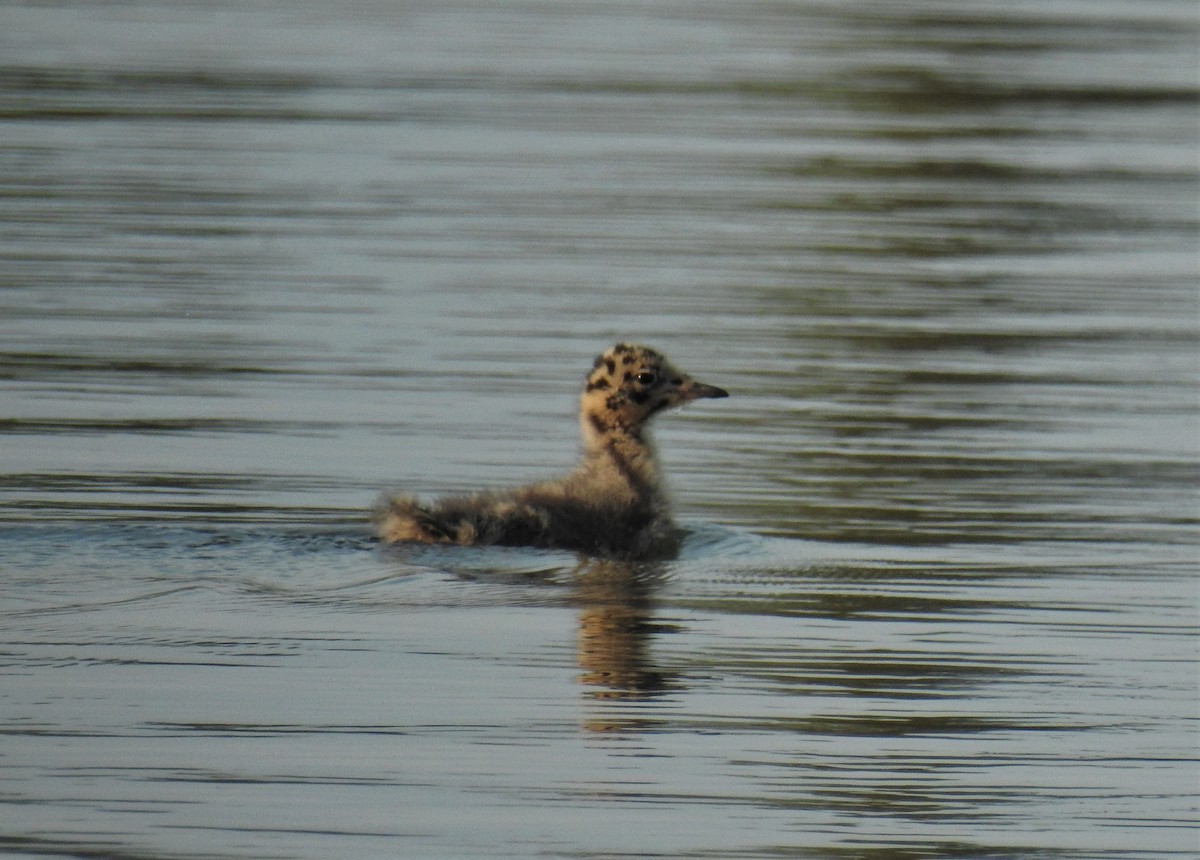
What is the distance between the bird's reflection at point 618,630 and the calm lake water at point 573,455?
0.03 meters

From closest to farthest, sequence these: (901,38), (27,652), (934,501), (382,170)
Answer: (27,652), (934,501), (382,170), (901,38)

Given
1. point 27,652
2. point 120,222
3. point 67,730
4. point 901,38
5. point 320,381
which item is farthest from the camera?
point 901,38

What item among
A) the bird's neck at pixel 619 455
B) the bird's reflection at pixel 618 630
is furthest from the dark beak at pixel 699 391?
the bird's reflection at pixel 618 630

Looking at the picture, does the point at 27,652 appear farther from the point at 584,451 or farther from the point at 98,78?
the point at 98,78

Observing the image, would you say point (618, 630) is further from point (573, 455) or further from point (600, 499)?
point (573, 455)

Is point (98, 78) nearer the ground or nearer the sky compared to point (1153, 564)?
nearer the sky

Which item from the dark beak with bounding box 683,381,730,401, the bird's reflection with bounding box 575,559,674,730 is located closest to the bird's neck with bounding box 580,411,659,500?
the dark beak with bounding box 683,381,730,401

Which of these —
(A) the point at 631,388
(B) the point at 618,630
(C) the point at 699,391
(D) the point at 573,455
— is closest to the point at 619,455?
(A) the point at 631,388

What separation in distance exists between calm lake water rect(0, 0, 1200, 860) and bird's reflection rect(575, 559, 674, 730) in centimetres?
3

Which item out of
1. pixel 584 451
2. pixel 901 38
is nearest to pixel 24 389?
pixel 584 451

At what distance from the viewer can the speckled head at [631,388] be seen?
1198cm

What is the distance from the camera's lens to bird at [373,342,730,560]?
1067 centimetres

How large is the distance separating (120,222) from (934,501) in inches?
334

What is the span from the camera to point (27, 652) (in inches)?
339
